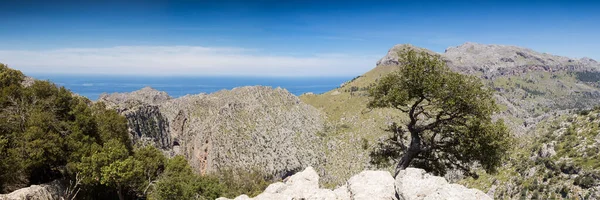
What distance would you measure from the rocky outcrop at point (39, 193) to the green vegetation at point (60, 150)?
1.14 metres

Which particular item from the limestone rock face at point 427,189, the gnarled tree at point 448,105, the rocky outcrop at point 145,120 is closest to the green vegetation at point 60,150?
the gnarled tree at point 448,105

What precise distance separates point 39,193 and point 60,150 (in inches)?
238

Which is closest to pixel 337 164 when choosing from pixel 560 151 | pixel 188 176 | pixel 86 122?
pixel 560 151

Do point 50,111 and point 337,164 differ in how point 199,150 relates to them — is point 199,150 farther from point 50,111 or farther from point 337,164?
point 50,111

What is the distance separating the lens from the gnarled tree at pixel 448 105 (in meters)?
23.8

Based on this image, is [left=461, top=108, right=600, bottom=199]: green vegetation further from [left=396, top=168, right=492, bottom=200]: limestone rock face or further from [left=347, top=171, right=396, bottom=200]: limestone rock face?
[left=396, top=168, right=492, bottom=200]: limestone rock face

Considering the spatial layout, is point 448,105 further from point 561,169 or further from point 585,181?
point 561,169

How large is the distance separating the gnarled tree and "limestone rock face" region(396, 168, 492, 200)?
7.37 m

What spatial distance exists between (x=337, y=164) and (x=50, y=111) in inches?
6514

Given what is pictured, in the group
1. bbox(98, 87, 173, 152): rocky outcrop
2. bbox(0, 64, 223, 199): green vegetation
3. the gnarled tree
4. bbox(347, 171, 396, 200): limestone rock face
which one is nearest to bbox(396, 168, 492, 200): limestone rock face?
bbox(347, 171, 396, 200): limestone rock face

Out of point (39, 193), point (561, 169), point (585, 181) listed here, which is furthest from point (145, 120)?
point (585, 181)

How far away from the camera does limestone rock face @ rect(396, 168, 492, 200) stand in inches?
607

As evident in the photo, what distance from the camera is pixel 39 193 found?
3155 cm

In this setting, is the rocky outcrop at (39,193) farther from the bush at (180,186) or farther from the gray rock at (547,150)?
the gray rock at (547,150)
